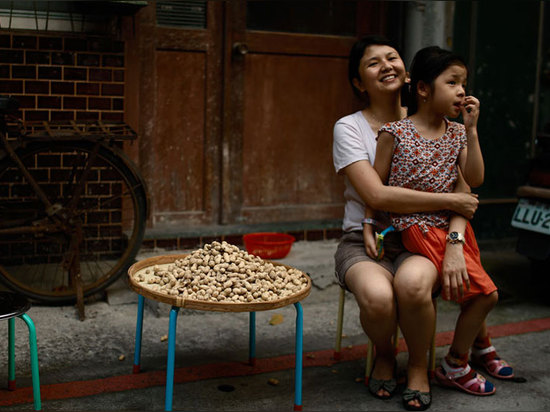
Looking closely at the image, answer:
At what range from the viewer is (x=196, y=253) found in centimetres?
361

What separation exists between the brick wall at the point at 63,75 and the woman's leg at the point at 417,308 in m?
2.78

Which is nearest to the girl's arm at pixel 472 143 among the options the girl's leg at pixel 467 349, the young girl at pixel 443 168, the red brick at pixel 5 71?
the young girl at pixel 443 168

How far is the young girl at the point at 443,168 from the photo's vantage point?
3572mm

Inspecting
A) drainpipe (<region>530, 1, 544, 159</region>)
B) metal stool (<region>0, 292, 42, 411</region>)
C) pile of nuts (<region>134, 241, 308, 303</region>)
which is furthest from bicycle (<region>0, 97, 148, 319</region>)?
drainpipe (<region>530, 1, 544, 159</region>)

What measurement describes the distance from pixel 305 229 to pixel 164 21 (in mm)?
2071

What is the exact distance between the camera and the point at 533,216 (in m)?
5.09

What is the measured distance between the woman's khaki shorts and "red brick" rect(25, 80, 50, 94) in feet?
8.47

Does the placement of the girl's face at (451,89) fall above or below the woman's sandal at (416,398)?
above

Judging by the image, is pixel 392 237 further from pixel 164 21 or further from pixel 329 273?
pixel 164 21

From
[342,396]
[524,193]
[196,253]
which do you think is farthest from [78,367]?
[524,193]

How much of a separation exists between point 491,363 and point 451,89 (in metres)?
1.58

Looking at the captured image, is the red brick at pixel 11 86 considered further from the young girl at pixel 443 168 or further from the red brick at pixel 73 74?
the young girl at pixel 443 168

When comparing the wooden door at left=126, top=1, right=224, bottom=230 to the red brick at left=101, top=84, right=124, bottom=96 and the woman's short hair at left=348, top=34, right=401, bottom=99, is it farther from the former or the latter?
the woman's short hair at left=348, top=34, right=401, bottom=99

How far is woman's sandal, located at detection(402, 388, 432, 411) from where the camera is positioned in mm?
3477
